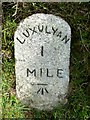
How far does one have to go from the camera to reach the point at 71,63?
212 cm

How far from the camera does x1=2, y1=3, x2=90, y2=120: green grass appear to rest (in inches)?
81.4

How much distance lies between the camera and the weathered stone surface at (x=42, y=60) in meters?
2.03

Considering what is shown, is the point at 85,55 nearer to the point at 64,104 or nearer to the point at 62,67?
the point at 62,67

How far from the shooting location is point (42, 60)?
2.10m

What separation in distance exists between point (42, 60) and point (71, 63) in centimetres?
16

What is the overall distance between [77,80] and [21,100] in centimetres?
34

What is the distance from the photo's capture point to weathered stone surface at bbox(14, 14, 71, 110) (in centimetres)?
203

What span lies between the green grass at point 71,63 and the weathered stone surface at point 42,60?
0.04 meters

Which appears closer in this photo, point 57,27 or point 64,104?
point 57,27

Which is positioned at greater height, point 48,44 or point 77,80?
point 48,44

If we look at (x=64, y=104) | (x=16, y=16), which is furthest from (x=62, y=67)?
(x=16, y=16)

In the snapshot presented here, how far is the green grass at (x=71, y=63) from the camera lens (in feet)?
6.79

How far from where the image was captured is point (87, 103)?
84.4 inches

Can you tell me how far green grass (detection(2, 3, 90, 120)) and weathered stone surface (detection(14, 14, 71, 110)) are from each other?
42 mm
